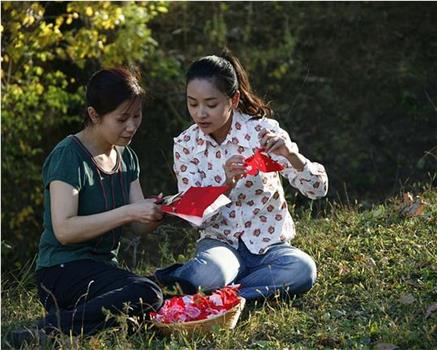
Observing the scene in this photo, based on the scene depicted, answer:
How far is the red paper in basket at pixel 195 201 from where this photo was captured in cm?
442

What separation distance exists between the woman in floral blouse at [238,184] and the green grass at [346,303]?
179 mm

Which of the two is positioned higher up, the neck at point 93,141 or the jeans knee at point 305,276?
the neck at point 93,141

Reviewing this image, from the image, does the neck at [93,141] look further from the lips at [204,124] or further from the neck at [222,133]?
the neck at [222,133]

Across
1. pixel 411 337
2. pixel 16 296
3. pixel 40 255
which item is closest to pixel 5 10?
pixel 16 296

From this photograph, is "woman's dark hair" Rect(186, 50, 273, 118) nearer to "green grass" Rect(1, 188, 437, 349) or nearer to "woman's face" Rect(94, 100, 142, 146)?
"woman's face" Rect(94, 100, 142, 146)

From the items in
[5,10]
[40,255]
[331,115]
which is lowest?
[331,115]

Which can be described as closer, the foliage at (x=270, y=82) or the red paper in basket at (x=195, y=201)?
the red paper in basket at (x=195, y=201)

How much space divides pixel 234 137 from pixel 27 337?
4.41 ft

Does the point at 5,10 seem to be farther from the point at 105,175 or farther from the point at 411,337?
the point at 411,337

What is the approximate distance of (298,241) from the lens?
17.5ft

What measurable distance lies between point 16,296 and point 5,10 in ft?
10.4

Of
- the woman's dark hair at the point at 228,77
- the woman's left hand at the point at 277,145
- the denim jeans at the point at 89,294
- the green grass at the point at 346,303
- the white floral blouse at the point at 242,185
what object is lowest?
the green grass at the point at 346,303

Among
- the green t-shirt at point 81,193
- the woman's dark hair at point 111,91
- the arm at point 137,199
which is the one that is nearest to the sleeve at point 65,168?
the green t-shirt at point 81,193

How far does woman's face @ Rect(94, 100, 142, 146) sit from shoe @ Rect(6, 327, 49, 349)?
35.7 inches
